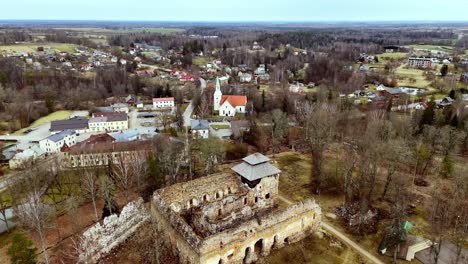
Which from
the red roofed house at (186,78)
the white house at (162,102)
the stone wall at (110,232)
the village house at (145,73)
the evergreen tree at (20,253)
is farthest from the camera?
the village house at (145,73)

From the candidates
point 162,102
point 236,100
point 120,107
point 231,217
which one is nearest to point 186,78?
point 162,102

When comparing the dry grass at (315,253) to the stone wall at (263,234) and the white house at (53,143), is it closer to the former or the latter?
the stone wall at (263,234)

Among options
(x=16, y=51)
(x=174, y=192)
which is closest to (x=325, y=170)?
(x=174, y=192)

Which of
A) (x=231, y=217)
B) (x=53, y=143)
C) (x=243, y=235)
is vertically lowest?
(x=53, y=143)

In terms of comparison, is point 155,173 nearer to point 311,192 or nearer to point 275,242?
point 275,242

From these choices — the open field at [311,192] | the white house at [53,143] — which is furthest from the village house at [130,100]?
the open field at [311,192]

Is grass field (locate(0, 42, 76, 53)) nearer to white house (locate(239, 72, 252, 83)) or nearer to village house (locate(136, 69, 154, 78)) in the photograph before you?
village house (locate(136, 69, 154, 78))
